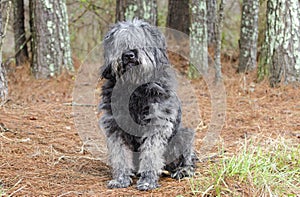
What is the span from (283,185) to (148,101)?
52.6 inches

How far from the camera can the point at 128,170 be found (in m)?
4.05

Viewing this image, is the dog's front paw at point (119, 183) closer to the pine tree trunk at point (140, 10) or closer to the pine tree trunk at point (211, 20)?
the pine tree trunk at point (140, 10)

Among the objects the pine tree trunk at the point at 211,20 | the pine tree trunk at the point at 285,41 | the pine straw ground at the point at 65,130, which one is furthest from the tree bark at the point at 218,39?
the pine tree trunk at the point at 211,20

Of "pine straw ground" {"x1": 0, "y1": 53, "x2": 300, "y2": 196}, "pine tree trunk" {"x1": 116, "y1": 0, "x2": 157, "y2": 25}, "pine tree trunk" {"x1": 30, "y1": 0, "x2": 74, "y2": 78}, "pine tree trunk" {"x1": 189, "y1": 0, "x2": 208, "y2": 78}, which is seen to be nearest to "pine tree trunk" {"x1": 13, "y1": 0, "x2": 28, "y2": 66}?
"pine straw ground" {"x1": 0, "y1": 53, "x2": 300, "y2": 196}

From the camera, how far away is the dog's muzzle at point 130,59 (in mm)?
3824

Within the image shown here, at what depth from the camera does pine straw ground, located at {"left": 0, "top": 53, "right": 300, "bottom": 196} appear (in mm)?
3775

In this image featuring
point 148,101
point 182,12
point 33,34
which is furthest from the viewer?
point 182,12

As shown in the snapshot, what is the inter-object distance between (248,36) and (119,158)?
668 cm

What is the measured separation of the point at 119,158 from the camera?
13.2 feet

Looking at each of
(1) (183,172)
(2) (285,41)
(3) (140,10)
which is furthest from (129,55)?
(3) (140,10)

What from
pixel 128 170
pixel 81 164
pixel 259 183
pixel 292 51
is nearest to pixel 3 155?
pixel 81 164

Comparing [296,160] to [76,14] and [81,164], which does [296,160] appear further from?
[76,14]

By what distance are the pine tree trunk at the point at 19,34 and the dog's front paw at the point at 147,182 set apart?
238 inches

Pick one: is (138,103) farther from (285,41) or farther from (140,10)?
(140,10)
